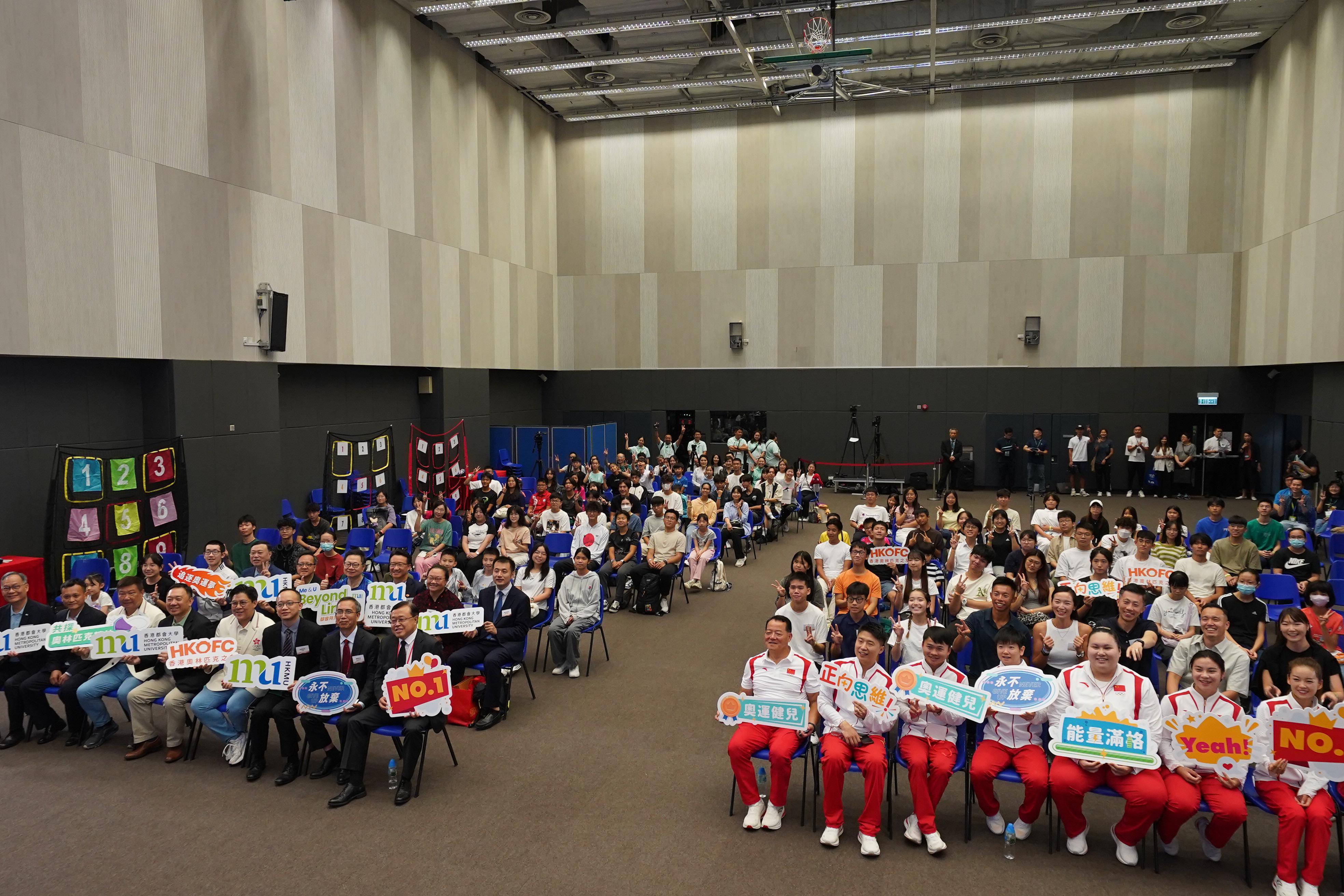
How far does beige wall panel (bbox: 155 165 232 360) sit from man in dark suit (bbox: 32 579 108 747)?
19.7ft

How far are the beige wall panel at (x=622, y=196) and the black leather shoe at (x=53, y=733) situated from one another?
1907 centimetres

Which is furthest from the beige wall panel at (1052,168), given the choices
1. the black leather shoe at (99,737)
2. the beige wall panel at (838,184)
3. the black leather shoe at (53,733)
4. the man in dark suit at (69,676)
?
the black leather shoe at (53,733)

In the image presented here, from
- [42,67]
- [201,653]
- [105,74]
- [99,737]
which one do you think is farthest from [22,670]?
[105,74]

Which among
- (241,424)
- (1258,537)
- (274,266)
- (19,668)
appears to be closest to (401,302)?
(274,266)

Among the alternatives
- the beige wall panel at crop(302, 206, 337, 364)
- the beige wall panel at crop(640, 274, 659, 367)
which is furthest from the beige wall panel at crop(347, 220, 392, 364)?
the beige wall panel at crop(640, 274, 659, 367)

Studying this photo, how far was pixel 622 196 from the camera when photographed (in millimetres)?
24016

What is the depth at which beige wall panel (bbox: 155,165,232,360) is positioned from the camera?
464 inches

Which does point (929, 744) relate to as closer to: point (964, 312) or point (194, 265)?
point (194, 265)

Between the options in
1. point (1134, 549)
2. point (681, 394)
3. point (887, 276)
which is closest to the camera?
point (1134, 549)

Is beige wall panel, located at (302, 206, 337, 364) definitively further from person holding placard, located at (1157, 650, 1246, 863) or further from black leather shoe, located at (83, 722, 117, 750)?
person holding placard, located at (1157, 650, 1246, 863)

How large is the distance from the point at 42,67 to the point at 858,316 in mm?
17697

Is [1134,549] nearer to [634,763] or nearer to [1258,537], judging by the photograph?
[1258,537]

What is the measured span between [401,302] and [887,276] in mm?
12367

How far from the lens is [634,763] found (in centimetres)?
632
